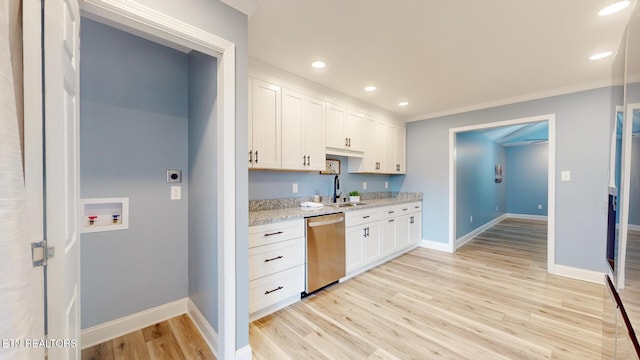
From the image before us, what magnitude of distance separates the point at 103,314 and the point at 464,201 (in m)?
5.20

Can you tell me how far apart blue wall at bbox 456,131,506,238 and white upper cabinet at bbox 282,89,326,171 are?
274cm

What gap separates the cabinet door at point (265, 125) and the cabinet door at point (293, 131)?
0.08 meters

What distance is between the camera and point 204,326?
1.93 m

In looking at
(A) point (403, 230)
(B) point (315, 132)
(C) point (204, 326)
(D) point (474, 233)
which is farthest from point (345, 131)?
(D) point (474, 233)

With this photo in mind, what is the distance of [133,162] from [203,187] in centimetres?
62

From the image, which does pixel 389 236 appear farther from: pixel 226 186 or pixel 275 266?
pixel 226 186

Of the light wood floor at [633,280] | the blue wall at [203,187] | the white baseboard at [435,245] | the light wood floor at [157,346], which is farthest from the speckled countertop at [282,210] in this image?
the light wood floor at [633,280]

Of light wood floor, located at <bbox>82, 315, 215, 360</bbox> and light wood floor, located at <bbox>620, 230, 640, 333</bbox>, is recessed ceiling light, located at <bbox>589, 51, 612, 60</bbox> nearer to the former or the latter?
light wood floor, located at <bbox>620, 230, 640, 333</bbox>

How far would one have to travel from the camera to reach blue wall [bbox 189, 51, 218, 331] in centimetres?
175

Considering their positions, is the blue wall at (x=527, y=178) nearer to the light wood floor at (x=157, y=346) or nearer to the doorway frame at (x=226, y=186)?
the doorway frame at (x=226, y=186)

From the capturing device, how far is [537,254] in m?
3.94

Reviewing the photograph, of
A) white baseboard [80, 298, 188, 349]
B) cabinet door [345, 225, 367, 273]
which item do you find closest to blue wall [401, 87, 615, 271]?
cabinet door [345, 225, 367, 273]

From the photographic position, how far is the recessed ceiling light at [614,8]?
1613mm

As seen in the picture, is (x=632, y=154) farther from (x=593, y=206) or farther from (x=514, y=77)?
(x=593, y=206)
